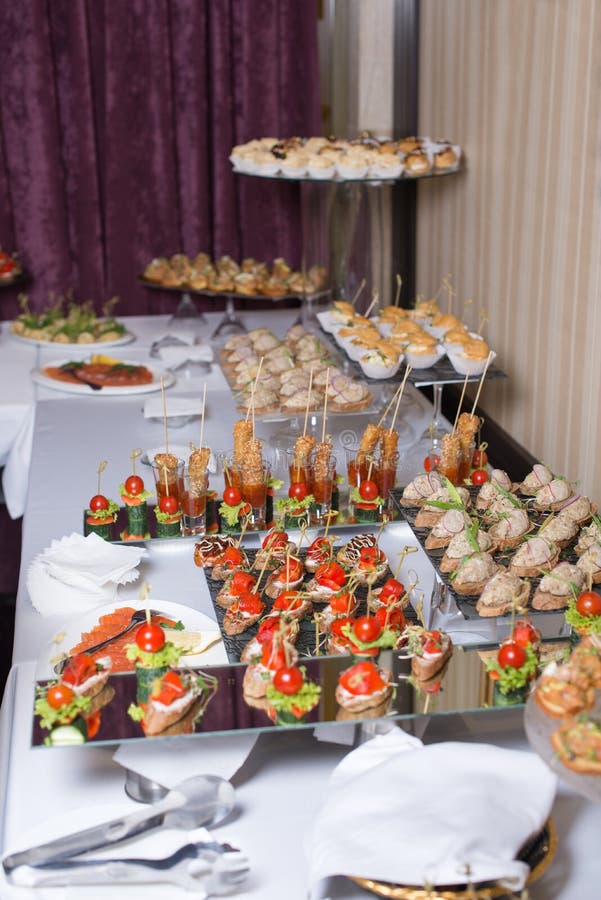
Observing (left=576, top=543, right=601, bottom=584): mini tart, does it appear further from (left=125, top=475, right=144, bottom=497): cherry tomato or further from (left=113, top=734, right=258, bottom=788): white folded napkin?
(left=125, top=475, right=144, bottom=497): cherry tomato

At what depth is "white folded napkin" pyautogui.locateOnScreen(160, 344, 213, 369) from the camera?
290 centimetres

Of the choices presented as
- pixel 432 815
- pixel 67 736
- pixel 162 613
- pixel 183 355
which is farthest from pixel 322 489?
pixel 183 355

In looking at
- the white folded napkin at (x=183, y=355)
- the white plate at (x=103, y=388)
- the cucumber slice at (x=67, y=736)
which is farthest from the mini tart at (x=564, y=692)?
the white folded napkin at (x=183, y=355)

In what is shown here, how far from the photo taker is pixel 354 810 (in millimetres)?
1060

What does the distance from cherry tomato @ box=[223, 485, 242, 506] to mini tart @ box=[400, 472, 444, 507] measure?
0.28m

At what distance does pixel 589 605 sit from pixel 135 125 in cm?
261

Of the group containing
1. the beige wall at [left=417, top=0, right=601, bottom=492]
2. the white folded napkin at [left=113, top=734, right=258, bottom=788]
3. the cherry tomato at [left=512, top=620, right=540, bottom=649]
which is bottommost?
the white folded napkin at [left=113, top=734, right=258, bottom=788]

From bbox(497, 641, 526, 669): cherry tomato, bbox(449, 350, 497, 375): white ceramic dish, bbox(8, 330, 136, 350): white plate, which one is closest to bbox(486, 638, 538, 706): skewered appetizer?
bbox(497, 641, 526, 669): cherry tomato

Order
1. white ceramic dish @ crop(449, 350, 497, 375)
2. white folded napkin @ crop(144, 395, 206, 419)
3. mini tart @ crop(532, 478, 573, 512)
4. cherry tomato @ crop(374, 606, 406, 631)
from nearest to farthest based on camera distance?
cherry tomato @ crop(374, 606, 406, 631)
mini tart @ crop(532, 478, 573, 512)
white ceramic dish @ crop(449, 350, 497, 375)
white folded napkin @ crop(144, 395, 206, 419)

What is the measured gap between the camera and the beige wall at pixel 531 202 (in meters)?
2.02

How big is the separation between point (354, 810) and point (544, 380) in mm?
1402

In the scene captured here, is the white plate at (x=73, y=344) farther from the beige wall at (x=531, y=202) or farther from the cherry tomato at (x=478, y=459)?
the cherry tomato at (x=478, y=459)

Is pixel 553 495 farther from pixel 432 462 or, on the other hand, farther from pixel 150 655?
pixel 150 655

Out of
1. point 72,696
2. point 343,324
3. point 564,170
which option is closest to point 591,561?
→ point 72,696
